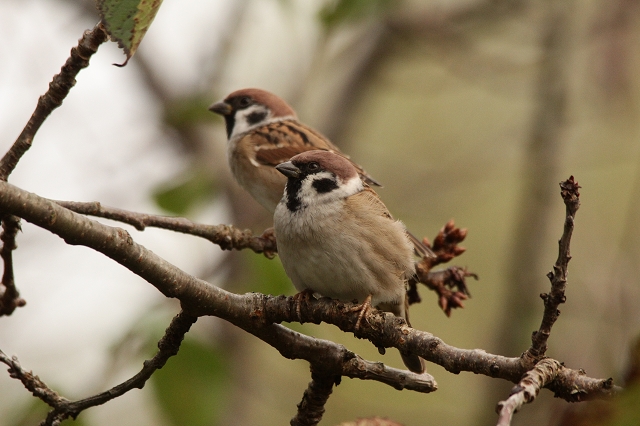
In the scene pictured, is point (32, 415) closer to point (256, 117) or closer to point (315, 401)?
point (315, 401)

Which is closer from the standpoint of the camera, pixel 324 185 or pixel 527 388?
pixel 527 388

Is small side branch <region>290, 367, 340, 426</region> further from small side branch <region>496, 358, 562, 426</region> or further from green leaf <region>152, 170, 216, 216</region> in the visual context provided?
green leaf <region>152, 170, 216, 216</region>

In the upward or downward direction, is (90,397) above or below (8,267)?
below

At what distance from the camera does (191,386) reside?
2572 millimetres

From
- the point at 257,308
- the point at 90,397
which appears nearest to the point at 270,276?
the point at 257,308

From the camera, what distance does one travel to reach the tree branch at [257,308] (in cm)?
157

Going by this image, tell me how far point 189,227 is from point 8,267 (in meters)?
0.66

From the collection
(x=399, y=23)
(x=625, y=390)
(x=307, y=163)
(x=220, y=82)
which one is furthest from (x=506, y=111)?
(x=625, y=390)

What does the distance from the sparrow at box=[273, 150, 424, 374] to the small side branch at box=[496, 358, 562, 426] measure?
3.25ft

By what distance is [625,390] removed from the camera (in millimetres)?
968

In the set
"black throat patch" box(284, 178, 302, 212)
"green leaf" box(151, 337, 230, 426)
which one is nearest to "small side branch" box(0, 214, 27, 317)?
"green leaf" box(151, 337, 230, 426)

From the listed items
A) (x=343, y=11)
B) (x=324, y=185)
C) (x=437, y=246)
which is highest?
(x=343, y=11)

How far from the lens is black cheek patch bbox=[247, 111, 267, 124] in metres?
4.59

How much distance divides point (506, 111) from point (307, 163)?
570 cm
